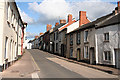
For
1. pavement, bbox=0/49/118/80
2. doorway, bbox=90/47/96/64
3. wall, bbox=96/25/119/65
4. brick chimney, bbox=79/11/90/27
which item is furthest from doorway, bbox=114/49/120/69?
brick chimney, bbox=79/11/90/27

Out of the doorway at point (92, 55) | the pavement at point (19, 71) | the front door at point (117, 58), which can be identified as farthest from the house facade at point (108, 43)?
the pavement at point (19, 71)

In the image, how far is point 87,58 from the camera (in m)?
21.7

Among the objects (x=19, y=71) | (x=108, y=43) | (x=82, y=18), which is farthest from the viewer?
(x=82, y=18)

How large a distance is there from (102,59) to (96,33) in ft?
11.7

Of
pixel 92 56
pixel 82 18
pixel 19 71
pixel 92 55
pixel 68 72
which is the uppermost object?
pixel 82 18

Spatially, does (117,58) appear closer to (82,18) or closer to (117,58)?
(117,58)

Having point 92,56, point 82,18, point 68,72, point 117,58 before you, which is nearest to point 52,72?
point 68,72

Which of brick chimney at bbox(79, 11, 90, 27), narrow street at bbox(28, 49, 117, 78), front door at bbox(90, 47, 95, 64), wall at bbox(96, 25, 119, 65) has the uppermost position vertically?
brick chimney at bbox(79, 11, 90, 27)

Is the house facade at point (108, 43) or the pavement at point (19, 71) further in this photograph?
the house facade at point (108, 43)

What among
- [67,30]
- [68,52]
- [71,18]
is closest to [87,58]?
[68,52]

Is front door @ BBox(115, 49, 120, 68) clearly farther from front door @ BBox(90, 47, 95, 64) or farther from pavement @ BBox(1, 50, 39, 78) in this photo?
pavement @ BBox(1, 50, 39, 78)

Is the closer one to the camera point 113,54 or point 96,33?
point 113,54

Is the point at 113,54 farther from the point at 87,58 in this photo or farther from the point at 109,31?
the point at 87,58

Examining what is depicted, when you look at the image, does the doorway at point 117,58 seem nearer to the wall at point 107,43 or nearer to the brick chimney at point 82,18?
the wall at point 107,43
